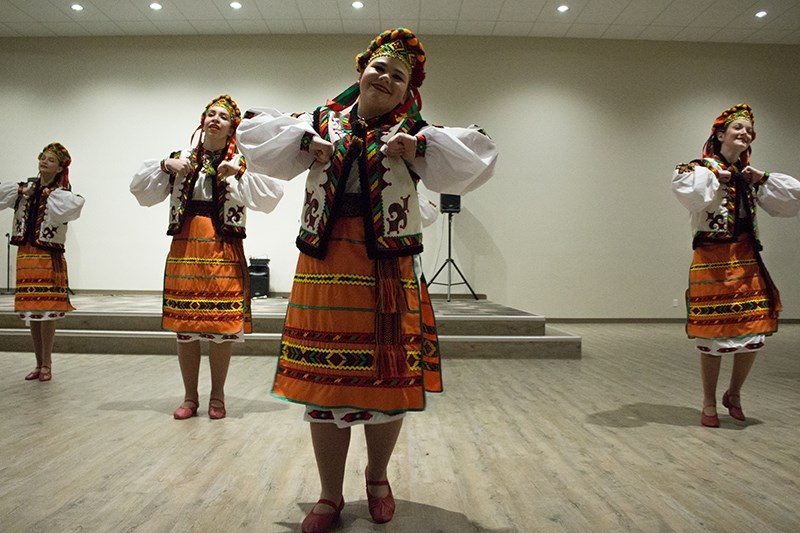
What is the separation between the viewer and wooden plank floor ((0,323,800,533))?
171cm

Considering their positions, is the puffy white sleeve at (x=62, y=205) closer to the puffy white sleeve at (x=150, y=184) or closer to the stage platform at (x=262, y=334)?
the puffy white sleeve at (x=150, y=184)

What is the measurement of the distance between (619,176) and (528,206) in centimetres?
128

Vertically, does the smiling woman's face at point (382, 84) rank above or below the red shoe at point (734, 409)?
above

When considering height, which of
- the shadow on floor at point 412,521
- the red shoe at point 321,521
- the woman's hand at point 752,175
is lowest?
the shadow on floor at point 412,521

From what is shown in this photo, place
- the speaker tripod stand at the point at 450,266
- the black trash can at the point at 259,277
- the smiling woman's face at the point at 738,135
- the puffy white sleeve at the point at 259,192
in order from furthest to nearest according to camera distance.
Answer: the black trash can at the point at 259,277 < the speaker tripod stand at the point at 450,266 < the smiling woman's face at the point at 738,135 < the puffy white sleeve at the point at 259,192

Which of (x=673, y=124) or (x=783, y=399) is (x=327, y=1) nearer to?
(x=673, y=124)

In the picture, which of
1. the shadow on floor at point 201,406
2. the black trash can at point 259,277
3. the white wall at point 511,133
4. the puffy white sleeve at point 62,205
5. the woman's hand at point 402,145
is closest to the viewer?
the woman's hand at point 402,145

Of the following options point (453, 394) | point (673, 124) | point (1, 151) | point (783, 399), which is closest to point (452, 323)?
point (453, 394)

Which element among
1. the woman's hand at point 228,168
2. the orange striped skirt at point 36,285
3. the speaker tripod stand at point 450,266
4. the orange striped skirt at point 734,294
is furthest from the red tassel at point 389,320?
the speaker tripod stand at point 450,266

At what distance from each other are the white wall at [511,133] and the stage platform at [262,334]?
2028 mm

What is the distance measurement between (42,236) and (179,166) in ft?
5.03

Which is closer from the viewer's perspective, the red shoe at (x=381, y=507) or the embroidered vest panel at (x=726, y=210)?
the red shoe at (x=381, y=507)

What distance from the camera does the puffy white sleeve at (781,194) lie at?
2.75 metres

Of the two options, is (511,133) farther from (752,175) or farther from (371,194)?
(371,194)
